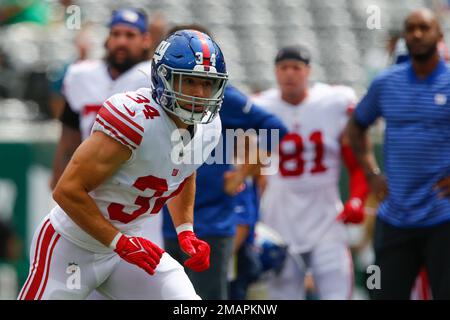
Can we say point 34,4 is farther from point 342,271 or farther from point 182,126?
point 182,126

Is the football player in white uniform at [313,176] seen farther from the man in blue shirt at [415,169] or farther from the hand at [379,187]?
the man in blue shirt at [415,169]

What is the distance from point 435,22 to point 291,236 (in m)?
2.09

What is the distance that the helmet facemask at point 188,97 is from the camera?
14.6 feet

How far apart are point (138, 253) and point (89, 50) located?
24.6 ft

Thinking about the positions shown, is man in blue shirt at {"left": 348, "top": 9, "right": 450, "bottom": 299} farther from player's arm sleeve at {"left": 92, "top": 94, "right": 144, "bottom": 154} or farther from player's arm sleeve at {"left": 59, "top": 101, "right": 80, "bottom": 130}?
player's arm sleeve at {"left": 92, "top": 94, "right": 144, "bottom": 154}

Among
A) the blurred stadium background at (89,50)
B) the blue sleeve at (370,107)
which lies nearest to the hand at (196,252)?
the blue sleeve at (370,107)

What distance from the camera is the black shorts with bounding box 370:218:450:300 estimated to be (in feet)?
19.4

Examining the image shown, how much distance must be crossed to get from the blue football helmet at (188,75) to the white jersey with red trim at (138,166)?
7cm

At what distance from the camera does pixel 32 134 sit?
9.95 m

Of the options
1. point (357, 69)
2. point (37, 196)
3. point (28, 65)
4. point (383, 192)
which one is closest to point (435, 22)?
point (383, 192)

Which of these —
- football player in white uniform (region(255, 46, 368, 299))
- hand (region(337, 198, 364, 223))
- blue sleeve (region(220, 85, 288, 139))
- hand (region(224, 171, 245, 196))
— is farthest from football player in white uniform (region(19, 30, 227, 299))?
football player in white uniform (region(255, 46, 368, 299))

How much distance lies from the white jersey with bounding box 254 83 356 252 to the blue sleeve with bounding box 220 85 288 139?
4.20 ft

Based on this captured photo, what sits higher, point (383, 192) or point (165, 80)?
point (165, 80)

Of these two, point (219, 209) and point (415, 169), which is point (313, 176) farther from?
point (415, 169)
